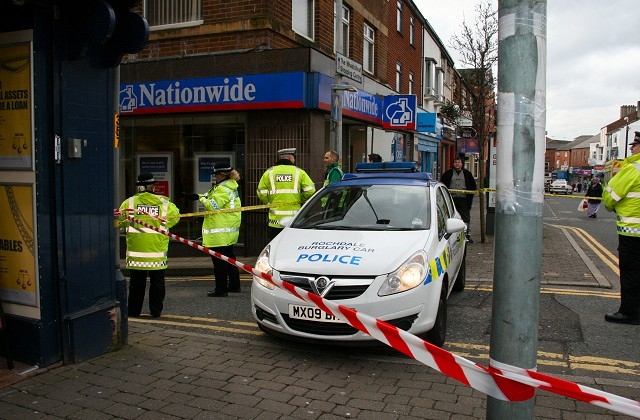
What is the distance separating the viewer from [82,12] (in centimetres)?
423

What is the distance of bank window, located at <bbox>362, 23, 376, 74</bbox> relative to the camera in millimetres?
16469

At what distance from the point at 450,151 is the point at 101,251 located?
31877mm

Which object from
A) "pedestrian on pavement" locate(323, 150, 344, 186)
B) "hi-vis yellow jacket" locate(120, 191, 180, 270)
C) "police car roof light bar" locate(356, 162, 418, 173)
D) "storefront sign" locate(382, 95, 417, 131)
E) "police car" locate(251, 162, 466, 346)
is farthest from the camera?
"storefront sign" locate(382, 95, 417, 131)

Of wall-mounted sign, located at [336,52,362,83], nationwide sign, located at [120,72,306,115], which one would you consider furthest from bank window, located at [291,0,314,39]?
wall-mounted sign, located at [336,52,362,83]

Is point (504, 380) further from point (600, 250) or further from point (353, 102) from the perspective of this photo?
point (600, 250)

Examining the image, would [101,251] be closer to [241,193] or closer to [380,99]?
[241,193]

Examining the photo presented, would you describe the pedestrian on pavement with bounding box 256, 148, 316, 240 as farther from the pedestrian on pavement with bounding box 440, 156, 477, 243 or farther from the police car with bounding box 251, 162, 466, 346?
the pedestrian on pavement with bounding box 440, 156, 477, 243

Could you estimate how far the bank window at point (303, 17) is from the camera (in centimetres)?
1198

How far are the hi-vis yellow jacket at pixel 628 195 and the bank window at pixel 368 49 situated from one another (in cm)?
1120

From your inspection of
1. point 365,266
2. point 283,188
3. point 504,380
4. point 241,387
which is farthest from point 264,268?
point 283,188

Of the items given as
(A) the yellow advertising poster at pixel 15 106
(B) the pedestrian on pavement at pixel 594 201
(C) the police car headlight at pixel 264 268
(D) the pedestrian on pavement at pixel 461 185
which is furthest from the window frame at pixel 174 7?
(B) the pedestrian on pavement at pixel 594 201

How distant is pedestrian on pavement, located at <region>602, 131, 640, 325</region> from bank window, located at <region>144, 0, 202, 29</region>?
8.83 m

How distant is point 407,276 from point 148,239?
300cm

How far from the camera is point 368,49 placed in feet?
55.5
